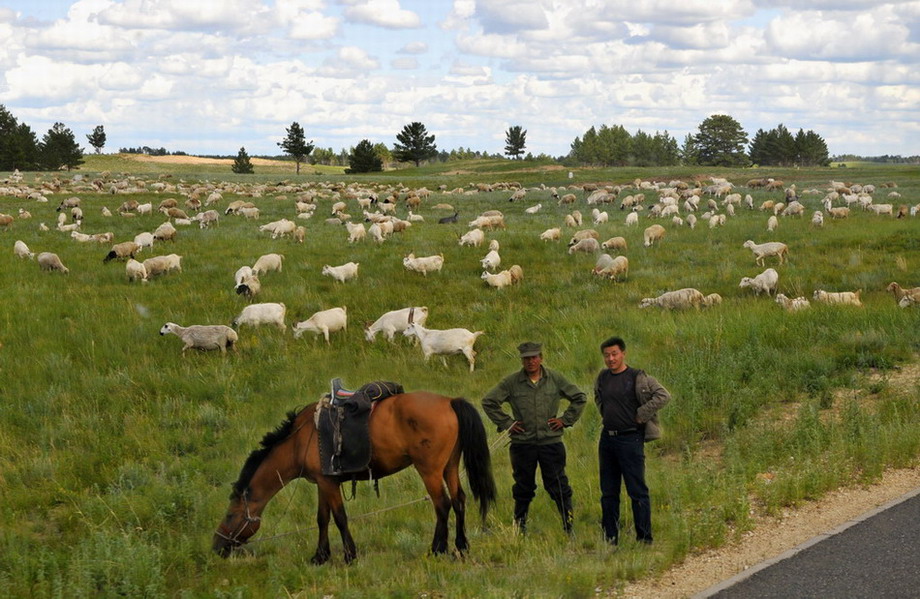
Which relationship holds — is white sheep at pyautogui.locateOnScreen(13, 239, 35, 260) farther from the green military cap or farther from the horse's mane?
the green military cap

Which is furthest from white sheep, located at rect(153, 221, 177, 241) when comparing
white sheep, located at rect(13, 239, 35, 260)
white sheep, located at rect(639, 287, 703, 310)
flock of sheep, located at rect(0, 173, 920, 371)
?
white sheep, located at rect(639, 287, 703, 310)

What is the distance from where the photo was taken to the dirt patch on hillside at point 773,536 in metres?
7.95

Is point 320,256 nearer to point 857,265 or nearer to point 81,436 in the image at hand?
point 81,436

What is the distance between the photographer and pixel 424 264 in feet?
83.7

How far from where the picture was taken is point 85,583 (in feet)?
27.1

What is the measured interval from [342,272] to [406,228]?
11.6 metres

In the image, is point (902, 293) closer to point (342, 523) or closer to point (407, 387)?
point (407, 387)

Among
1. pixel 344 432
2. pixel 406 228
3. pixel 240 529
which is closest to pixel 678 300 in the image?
pixel 344 432

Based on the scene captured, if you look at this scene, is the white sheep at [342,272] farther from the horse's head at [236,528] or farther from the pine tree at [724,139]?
the pine tree at [724,139]

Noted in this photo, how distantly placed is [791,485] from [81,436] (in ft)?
36.4

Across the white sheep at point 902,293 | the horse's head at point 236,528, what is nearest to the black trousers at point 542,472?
the horse's head at point 236,528

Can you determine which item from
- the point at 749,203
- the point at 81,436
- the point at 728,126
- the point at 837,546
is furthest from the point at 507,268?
the point at 728,126

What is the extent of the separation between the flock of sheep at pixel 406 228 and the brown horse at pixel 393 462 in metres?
8.15

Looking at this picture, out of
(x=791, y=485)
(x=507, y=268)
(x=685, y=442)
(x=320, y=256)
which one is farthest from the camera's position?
(x=320, y=256)
